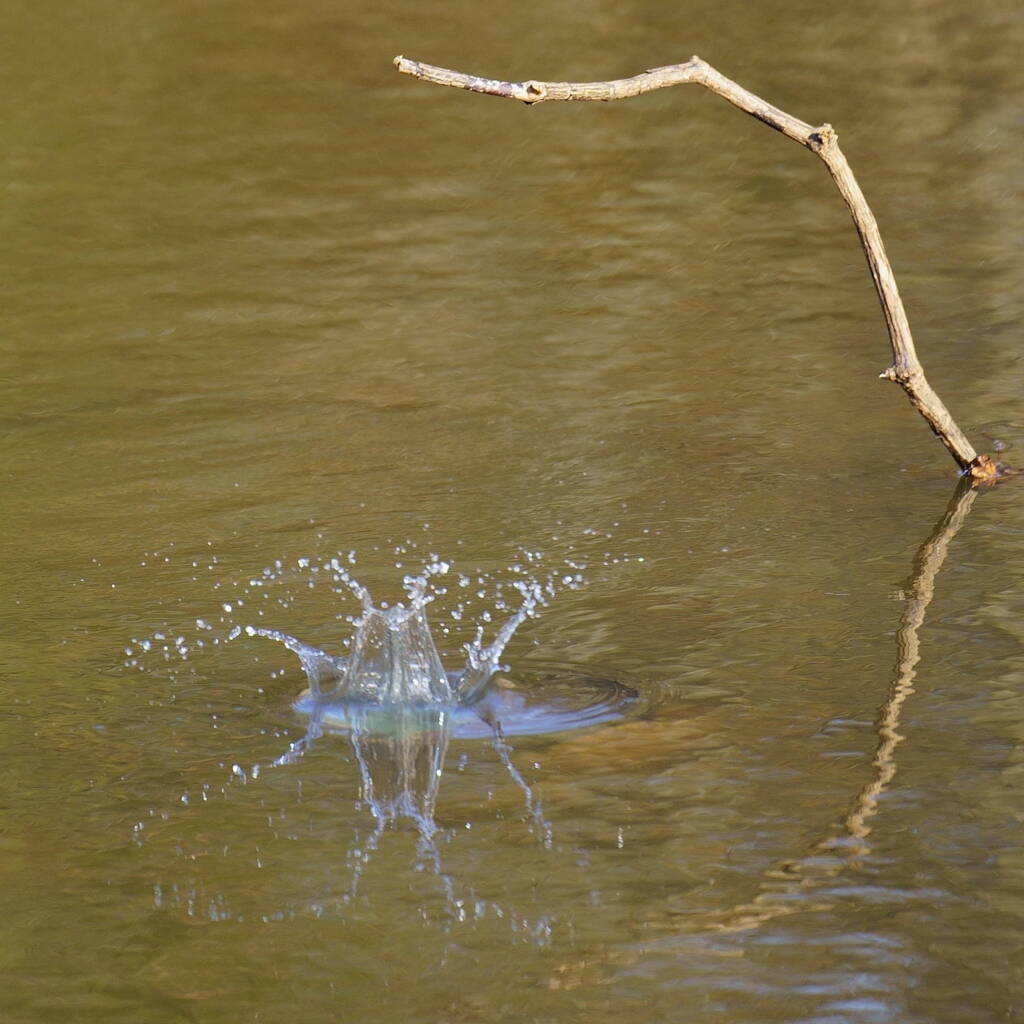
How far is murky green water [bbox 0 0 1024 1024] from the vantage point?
285 centimetres

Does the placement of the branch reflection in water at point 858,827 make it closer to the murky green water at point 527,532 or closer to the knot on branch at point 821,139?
the murky green water at point 527,532

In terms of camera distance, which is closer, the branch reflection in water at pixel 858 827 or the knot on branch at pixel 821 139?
the branch reflection in water at pixel 858 827

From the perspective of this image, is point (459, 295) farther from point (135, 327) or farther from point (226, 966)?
point (226, 966)

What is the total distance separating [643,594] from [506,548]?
48 cm

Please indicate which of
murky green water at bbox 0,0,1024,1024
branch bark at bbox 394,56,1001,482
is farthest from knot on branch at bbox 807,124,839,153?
murky green water at bbox 0,0,1024,1024

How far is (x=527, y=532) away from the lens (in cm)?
479

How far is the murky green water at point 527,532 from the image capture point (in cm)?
285

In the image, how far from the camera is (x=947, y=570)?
4.37m

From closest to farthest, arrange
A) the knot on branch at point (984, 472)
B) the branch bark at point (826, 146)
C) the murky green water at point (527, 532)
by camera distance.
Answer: the murky green water at point (527, 532), the branch bark at point (826, 146), the knot on branch at point (984, 472)

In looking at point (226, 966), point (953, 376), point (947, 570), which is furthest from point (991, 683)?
point (953, 376)

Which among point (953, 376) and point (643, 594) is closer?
A: point (643, 594)

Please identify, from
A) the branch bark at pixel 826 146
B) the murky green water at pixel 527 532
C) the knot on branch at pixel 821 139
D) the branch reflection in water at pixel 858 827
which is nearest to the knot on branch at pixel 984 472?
the branch bark at pixel 826 146

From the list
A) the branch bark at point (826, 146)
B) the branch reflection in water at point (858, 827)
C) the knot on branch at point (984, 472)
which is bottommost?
the branch reflection in water at point (858, 827)

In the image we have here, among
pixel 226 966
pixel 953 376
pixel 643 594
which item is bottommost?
pixel 226 966
